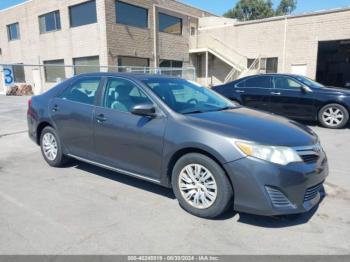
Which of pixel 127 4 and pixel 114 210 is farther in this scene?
pixel 127 4

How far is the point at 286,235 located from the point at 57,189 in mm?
2949

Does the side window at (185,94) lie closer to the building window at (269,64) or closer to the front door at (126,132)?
the front door at (126,132)

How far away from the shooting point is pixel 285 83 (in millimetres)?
8828

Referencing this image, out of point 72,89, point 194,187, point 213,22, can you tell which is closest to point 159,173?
point 194,187

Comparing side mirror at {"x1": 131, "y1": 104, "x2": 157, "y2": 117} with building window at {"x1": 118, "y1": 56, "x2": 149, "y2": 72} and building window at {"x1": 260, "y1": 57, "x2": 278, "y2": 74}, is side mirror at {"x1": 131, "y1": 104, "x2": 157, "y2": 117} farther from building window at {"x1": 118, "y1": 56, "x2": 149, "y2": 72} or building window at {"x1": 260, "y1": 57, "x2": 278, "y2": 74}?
building window at {"x1": 260, "y1": 57, "x2": 278, "y2": 74}

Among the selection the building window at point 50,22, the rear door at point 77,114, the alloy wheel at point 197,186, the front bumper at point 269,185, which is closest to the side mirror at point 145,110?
the alloy wheel at point 197,186

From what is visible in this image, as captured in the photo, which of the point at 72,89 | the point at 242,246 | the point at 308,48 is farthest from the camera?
the point at 308,48

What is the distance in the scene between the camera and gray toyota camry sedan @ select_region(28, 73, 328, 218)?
2.99 m

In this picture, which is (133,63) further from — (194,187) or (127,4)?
(194,187)

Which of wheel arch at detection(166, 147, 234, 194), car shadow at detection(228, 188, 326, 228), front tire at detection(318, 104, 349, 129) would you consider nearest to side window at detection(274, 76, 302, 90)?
front tire at detection(318, 104, 349, 129)

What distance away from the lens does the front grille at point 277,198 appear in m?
2.95

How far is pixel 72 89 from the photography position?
15.8 feet

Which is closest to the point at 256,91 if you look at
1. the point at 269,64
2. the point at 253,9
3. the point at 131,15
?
the point at 269,64

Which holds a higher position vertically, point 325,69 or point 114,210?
point 325,69
